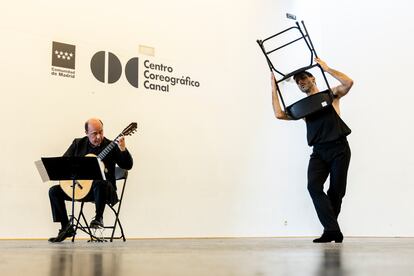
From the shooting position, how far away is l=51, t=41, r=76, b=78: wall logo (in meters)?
5.16

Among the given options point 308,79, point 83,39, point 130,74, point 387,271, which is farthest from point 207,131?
point 387,271

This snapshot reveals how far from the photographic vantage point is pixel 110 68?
545 centimetres

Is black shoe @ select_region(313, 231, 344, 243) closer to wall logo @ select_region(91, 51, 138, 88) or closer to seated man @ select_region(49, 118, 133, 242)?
seated man @ select_region(49, 118, 133, 242)

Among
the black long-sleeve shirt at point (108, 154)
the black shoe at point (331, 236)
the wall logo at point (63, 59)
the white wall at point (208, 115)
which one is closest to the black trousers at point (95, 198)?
the black long-sleeve shirt at point (108, 154)

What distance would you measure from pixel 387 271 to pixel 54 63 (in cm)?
430

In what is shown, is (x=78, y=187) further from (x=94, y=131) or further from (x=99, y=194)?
(x=94, y=131)

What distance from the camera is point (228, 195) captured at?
19.8ft

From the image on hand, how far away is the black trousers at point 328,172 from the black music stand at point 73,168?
1.53m

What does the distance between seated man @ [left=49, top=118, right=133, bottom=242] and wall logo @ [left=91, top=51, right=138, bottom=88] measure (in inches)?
43.6

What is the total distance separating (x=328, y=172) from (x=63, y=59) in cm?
273

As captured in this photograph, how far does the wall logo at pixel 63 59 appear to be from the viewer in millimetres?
5164

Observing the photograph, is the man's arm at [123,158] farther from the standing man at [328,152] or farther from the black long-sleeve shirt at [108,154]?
the standing man at [328,152]

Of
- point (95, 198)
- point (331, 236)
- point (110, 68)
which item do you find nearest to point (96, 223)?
point (95, 198)

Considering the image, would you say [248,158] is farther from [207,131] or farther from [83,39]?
[83,39]
